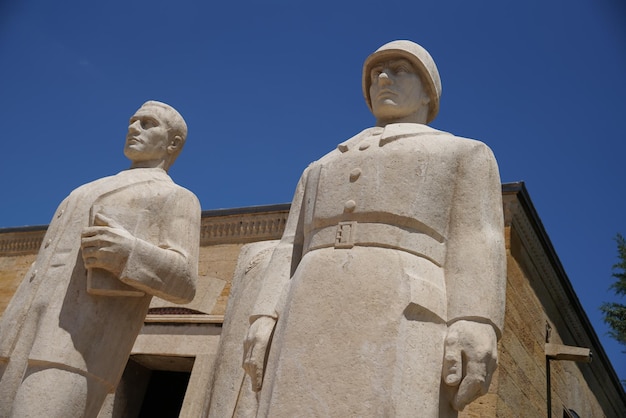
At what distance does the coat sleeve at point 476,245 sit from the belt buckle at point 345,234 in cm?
50

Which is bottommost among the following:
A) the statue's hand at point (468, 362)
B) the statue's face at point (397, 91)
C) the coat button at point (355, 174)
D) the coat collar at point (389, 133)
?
the statue's hand at point (468, 362)

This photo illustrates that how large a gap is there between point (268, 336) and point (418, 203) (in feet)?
3.26

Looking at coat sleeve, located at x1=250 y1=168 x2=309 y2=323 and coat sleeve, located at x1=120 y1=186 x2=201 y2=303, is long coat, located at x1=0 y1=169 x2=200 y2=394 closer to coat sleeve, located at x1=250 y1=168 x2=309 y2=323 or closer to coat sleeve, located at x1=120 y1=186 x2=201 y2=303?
coat sleeve, located at x1=120 y1=186 x2=201 y2=303

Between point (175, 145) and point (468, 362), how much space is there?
327 cm

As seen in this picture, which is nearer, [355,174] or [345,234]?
[345,234]

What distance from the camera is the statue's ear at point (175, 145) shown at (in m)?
5.74

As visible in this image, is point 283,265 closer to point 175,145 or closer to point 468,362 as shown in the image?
point 468,362

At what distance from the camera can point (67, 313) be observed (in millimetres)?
4629

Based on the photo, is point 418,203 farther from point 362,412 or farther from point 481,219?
point 362,412

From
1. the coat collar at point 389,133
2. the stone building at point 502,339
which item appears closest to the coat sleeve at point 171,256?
the coat collar at point 389,133

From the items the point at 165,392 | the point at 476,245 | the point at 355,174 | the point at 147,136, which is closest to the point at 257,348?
the point at 355,174

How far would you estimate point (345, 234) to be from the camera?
3.67 meters

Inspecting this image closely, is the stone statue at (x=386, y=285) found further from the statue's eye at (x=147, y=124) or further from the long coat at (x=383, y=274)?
the statue's eye at (x=147, y=124)

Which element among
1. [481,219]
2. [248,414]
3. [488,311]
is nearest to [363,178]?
[481,219]
